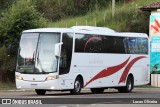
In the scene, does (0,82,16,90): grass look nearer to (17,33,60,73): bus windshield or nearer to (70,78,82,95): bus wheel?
(70,78,82,95): bus wheel

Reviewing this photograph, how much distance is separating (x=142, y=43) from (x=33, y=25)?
10.0 metres

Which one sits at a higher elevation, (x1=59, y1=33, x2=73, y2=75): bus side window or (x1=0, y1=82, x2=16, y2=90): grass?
(x1=59, y1=33, x2=73, y2=75): bus side window

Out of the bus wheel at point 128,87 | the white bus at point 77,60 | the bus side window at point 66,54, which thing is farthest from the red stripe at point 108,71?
the bus side window at point 66,54

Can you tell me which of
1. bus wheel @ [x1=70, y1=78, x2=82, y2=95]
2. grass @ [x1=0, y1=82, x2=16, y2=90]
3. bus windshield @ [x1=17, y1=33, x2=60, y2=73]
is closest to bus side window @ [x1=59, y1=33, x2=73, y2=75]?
bus windshield @ [x1=17, y1=33, x2=60, y2=73]

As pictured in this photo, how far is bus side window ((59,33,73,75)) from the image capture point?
28853 mm

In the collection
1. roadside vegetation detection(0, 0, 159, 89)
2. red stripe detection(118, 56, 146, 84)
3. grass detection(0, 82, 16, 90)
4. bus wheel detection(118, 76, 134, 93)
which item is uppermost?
roadside vegetation detection(0, 0, 159, 89)

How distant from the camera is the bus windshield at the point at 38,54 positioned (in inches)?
1119

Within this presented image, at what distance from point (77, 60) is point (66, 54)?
1.12 metres

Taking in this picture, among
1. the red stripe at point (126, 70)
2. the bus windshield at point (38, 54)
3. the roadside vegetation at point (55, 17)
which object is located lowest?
the red stripe at point (126, 70)

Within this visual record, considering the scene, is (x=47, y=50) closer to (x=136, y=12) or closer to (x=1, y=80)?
(x=1, y=80)

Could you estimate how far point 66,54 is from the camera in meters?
29.2

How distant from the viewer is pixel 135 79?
3572cm

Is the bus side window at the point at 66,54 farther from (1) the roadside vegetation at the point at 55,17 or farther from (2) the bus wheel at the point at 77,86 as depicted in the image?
(1) the roadside vegetation at the point at 55,17

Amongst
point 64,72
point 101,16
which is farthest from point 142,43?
point 101,16
